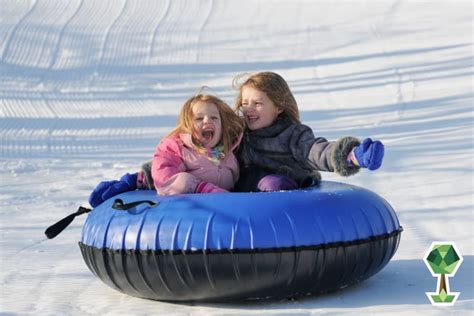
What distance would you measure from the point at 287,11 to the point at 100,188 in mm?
11699

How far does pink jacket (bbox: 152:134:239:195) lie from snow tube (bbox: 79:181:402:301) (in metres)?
0.16

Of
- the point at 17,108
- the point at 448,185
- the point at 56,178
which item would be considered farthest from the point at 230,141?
the point at 17,108

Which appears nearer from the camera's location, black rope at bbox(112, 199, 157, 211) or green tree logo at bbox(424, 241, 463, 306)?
green tree logo at bbox(424, 241, 463, 306)

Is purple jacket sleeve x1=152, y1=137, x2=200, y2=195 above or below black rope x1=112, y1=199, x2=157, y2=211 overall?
above

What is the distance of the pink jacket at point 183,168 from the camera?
440 cm

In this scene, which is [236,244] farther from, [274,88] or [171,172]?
[274,88]

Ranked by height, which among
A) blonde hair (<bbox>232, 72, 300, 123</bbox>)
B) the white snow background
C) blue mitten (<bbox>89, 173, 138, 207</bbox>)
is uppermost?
blonde hair (<bbox>232, 72, 300, 123</bbox>)

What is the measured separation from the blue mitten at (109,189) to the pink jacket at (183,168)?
362 millimetres

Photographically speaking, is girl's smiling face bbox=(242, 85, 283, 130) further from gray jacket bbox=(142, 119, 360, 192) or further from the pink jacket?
the pink jacket

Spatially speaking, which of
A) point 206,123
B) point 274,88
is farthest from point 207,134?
point 274,88

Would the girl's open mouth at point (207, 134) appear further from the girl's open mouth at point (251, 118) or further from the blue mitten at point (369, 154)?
the blue mitten at point (369, 154)

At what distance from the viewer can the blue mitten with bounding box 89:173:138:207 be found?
4797 millimetres

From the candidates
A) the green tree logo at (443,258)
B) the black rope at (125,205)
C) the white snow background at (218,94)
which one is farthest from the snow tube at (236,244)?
the green tree logo at (443,258)

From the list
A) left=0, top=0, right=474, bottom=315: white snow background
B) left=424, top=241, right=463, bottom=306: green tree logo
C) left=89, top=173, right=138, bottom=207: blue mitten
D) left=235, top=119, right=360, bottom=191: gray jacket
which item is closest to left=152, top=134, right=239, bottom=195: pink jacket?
left=235, top=119, right=360, bottom=191: gray jacket
